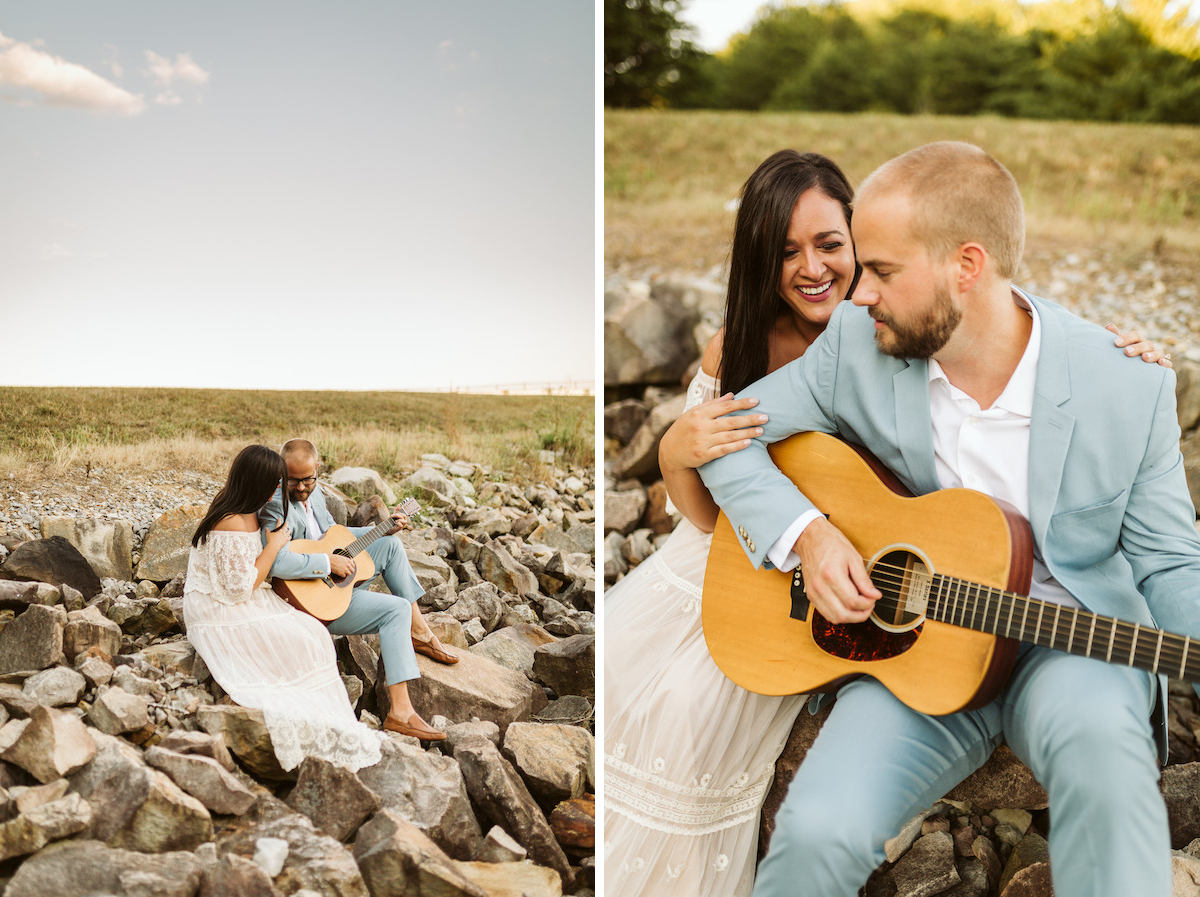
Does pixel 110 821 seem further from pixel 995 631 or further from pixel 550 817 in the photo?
pixel 995 631

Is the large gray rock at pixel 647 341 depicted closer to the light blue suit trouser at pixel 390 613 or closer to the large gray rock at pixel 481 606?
the large gray rock at pixel 481 606

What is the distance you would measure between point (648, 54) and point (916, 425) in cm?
781

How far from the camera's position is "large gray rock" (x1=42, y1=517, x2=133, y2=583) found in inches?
85.2

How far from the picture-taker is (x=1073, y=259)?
582 centimetres

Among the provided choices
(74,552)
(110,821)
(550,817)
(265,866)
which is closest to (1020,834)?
(550,817)

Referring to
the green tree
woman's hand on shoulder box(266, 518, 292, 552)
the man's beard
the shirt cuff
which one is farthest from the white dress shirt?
the green tree

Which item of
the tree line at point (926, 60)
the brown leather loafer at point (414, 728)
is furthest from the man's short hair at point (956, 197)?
the tree line at point (926, 60)

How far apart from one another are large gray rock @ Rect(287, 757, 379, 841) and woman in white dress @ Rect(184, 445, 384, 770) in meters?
0.03

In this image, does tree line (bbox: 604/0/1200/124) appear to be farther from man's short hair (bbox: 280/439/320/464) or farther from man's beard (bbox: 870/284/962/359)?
man's short hair (bbox: 280/439/320/464)

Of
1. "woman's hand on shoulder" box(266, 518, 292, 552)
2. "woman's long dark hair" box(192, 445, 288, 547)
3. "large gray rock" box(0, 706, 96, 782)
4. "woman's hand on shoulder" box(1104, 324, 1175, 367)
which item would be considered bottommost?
"large gray rock" box(0, 706, 96, 782)

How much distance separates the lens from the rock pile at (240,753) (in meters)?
1.98

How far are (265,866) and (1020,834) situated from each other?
6.83 ft

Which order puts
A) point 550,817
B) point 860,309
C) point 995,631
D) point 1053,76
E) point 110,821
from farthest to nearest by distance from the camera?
1. point 1053,76
2. point 550,817
3. point 860,309
4. point 110,821
5. point 995,631

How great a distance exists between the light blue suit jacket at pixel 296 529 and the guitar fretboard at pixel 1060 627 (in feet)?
5.01
